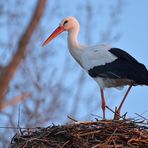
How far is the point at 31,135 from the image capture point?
23.2 ft

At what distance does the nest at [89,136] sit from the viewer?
664 cm

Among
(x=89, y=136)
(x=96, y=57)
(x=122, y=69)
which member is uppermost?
(x=96, y=57)

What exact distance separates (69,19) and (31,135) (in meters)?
4.10

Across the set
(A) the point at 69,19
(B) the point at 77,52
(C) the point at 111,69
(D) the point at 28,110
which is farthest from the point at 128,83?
(D) the point at 28,110

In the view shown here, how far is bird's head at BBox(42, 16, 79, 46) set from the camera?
10.8 metres

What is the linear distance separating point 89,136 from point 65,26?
4.27 m

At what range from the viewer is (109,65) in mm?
9305

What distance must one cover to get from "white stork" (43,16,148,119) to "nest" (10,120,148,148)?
155 cm

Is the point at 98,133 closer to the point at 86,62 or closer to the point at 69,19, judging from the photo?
the point at 86,62

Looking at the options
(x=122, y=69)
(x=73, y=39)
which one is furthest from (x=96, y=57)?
(x=73, y=39)

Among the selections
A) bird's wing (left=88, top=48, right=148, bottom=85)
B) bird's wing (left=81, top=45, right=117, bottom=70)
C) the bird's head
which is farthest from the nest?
the bird's head

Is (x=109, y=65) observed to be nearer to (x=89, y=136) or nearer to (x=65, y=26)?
(x=65, y=26)

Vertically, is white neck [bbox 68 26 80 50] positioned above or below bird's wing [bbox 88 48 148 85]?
above

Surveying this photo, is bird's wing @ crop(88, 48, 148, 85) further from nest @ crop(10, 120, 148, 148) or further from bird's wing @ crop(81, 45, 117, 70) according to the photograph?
nest @ crop(10, 120, 148, 148)
